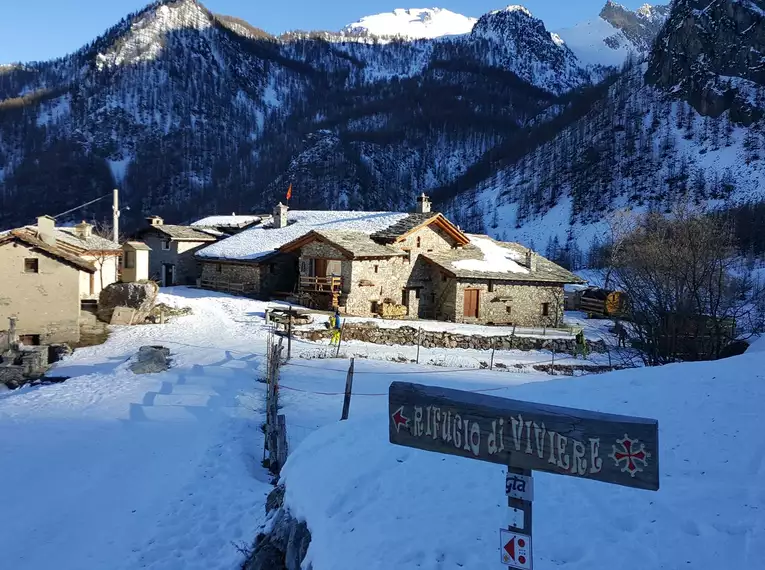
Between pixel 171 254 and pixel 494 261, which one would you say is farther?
pixel 171 254

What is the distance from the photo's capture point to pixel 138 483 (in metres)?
11.2

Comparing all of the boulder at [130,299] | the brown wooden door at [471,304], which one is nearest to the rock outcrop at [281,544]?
the boulder at [130,299]

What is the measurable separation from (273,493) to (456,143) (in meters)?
158

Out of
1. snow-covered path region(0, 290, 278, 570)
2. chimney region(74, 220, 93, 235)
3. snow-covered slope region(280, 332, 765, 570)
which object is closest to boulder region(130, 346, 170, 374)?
snow-covered path region(0, 290, 278, 570)

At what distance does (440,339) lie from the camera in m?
27.0

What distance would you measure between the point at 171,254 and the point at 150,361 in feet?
87.9

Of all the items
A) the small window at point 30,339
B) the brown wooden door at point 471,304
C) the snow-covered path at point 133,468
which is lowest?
the snow-covered path at point 133,468

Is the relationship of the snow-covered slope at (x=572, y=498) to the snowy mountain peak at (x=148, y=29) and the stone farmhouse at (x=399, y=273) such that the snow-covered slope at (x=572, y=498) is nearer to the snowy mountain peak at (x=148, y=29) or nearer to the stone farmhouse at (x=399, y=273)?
the stone farmhouse at (x=399, y=273)

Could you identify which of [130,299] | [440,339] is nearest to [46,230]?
[130,299]

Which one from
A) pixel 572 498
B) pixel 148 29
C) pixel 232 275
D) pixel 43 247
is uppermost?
pixel 148 29

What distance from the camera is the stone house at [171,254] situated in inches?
1734

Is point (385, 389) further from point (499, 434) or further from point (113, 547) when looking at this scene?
point (499, 434)

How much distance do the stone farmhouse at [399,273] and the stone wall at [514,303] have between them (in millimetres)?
67

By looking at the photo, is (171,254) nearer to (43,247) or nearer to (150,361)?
(43,247)
